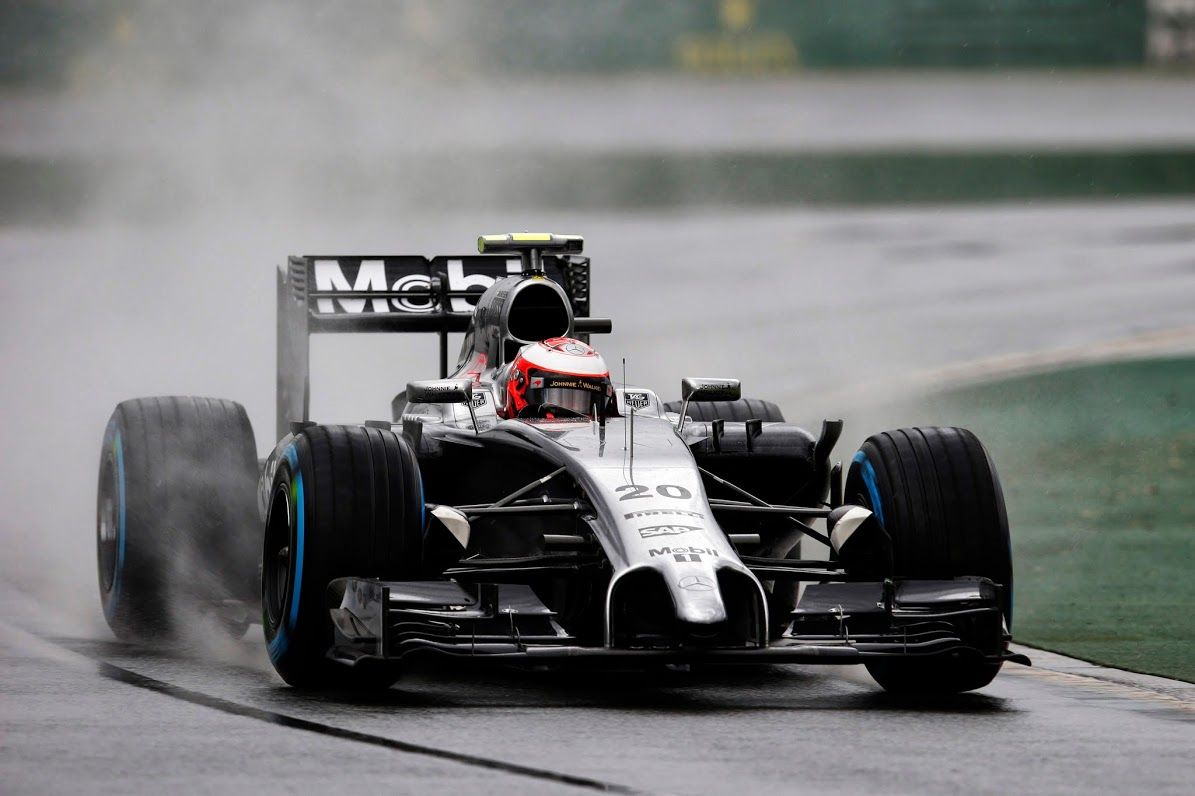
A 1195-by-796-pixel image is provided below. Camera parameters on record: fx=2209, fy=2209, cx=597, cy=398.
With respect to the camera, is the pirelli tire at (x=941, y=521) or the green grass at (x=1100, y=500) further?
the green grass at (x=1100, y=500)

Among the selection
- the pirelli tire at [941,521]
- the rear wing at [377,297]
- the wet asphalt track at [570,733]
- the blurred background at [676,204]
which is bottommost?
the wet asphalt track at [570,733]

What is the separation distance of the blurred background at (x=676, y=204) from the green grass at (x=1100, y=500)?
6 centimetres

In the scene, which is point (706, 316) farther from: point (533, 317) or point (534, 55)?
point (533, 317)

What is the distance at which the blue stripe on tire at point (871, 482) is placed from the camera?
32.5 ft

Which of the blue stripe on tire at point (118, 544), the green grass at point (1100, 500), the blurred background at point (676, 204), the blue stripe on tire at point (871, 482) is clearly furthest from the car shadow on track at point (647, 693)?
the blurred background at point (676, 204)

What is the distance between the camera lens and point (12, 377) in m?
Answer: 23.8

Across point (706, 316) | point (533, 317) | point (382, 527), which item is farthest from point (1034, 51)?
point (382, 527)

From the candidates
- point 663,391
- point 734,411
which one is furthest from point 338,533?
point 663,391

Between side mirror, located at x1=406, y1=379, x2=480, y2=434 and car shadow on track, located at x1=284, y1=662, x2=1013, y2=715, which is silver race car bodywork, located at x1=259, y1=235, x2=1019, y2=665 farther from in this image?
car shadow on track, located at x1=284, y1=662, x2=1013, y2=715

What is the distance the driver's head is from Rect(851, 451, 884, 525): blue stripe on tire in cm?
129

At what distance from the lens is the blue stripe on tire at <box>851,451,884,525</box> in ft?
32.5

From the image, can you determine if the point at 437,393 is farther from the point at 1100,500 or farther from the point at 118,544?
the point at 1100,500

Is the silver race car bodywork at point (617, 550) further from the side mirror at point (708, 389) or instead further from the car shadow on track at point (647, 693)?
the car shadow on track at point (647, 693)

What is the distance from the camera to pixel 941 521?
31.9 ft
